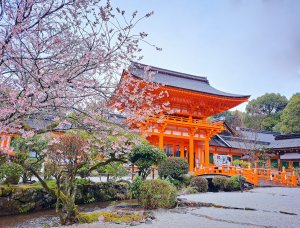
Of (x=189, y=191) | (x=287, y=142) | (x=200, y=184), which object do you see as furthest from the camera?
(x=287, y=142)

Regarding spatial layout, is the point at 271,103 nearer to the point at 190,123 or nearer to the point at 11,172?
the point at 190,123

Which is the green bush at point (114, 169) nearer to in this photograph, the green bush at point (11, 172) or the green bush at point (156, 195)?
the green bush at point (156, 195)

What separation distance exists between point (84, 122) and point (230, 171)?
14.6 metres

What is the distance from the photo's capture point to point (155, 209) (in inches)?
290

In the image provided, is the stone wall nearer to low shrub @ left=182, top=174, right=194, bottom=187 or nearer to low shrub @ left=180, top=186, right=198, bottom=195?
low shrub @ left=180, top=186, right=198, bottom=195

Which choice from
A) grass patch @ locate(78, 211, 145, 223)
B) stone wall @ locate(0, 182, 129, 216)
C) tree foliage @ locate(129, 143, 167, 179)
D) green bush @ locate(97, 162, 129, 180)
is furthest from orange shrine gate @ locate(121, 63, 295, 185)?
grass patch @ locate(78, 211, 145, 223)

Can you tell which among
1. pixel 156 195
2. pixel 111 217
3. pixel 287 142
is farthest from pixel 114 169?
pixel 287 142

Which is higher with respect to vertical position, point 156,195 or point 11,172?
point 11,172

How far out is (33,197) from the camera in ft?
28.3

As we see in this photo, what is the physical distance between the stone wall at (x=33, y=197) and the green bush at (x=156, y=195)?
3.38 metres

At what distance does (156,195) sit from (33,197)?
4.46 m

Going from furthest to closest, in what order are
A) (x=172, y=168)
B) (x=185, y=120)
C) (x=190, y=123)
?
1. (x=185, y=120)
2. (x=190, y=123)
3. (x=172, y=168)

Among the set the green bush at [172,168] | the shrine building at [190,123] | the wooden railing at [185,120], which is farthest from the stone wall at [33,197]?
the wooden railing at [185,120]

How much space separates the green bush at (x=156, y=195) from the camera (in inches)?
295
